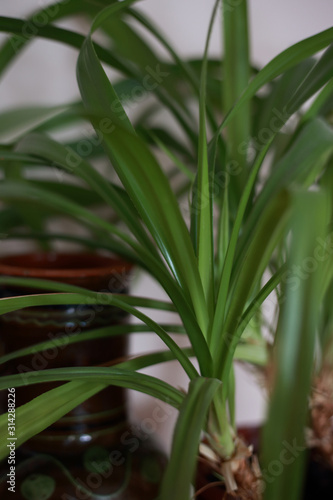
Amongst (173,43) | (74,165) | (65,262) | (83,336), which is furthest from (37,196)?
(173,43)

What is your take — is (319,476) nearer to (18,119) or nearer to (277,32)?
(18,119)

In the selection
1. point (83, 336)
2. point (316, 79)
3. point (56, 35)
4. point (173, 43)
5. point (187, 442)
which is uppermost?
point (173, 43)

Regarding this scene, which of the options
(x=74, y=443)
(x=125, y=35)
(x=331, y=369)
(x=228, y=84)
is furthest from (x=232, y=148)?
(x=74, y=443)

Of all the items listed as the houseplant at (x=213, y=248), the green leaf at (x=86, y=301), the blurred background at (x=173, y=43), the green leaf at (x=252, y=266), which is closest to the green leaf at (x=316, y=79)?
the houseplant at (x=213, y=248)

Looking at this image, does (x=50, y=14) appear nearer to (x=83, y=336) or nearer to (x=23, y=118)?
(x=23, y=118)

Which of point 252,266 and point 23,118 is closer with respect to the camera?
point 252,266

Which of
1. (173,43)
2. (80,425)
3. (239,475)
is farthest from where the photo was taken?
(173,43)

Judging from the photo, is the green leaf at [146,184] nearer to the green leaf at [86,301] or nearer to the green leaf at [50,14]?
the green leaf at [86,301]
